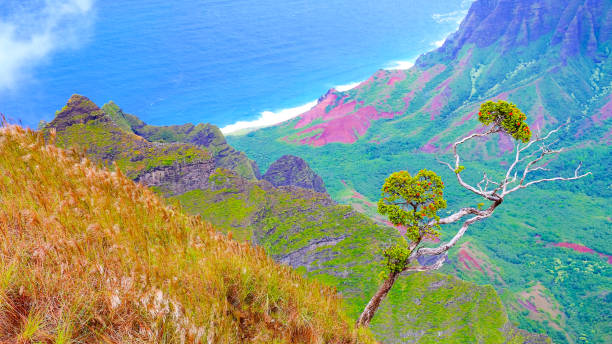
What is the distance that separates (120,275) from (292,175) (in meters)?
114

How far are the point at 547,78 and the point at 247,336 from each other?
238m

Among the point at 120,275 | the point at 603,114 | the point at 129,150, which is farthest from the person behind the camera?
the point at 603,114

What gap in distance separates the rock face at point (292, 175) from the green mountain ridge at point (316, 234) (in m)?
51.6

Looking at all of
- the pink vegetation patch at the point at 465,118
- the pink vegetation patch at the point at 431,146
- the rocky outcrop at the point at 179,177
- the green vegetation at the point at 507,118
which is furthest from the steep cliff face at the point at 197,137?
the pink vegetation patch at the point at 465,118

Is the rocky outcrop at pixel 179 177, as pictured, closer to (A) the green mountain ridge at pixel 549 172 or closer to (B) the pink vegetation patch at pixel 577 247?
(A) the green mountain ridge at pixel 549 172

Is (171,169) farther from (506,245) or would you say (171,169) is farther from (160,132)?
(506,245)

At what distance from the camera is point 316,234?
49188mm

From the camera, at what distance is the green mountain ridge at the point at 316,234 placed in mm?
39531

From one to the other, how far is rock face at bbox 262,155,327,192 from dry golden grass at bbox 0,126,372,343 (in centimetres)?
10686

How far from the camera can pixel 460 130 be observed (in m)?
173

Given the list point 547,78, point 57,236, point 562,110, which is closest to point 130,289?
point 57,236

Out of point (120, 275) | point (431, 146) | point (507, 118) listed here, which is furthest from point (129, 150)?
point (431, 146)

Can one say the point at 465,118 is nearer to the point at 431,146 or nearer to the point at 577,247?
the point at 431,146

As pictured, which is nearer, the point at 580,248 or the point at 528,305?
the point at 528,305
